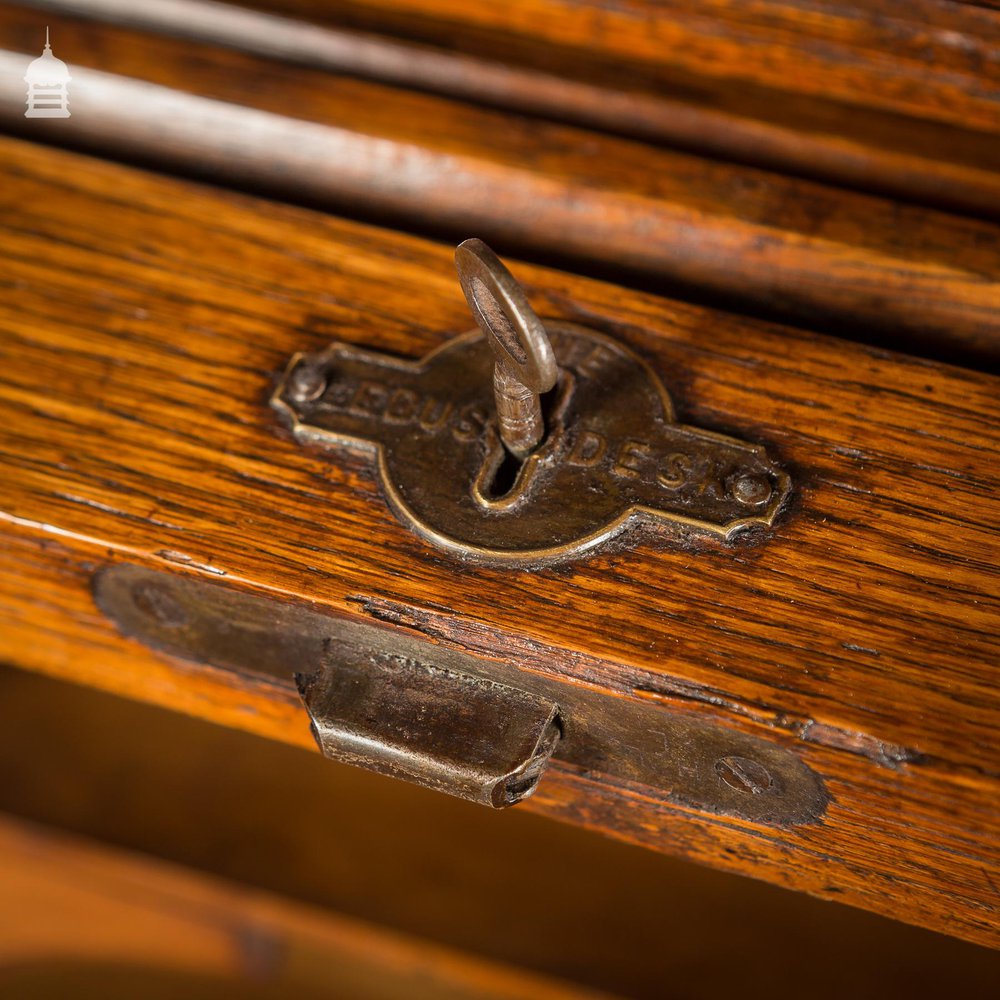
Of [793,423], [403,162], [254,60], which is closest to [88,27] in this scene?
[254,60]

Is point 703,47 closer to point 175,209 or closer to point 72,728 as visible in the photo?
point 175,209

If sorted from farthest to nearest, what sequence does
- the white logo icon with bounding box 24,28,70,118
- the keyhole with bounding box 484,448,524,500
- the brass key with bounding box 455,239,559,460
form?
1. the white logo icon with bounding box 24,28,70,118
2. the keyhole with bounding box 484,448,524,500
3. the brass key with bounding box 455,239,559,460

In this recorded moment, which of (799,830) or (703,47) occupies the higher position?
(703,47)

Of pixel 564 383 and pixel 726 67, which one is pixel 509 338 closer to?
pixel 564 383

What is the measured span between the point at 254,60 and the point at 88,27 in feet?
0.52

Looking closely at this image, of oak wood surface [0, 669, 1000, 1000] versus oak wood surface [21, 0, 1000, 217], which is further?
oak wood surface [0, 669, 1000, 1000]

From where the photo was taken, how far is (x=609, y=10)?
2.75 feet

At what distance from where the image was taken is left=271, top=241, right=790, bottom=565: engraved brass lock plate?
0.66m

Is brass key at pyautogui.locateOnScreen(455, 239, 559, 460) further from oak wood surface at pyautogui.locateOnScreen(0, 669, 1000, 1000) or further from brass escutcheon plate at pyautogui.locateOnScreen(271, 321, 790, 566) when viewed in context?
oak wood surface at pyautogui.locateOnScreen(0, 669, 1000, 1000)

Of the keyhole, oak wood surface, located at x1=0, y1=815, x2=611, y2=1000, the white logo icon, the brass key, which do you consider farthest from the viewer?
oak wood surface, located at x1=0, y1=815, x2=611, y2=1000

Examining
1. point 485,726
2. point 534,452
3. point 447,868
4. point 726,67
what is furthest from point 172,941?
point 726,67

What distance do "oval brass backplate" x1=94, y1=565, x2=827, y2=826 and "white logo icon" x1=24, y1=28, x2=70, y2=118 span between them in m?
0.44

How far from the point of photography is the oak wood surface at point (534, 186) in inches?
30.5

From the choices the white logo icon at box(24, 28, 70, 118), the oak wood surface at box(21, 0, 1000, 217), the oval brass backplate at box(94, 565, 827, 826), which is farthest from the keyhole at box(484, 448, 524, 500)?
the white logo icon at box(24, 28, 70, 118)
